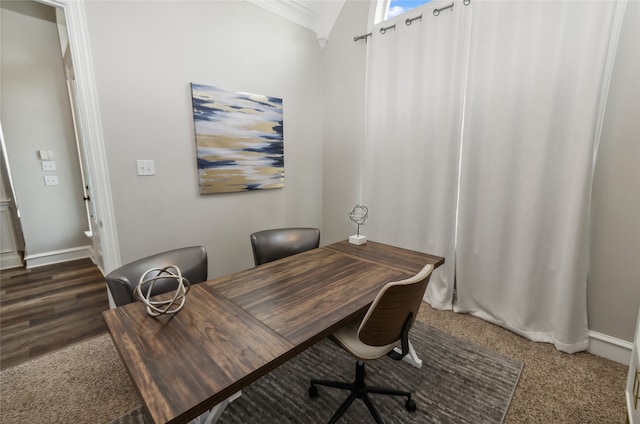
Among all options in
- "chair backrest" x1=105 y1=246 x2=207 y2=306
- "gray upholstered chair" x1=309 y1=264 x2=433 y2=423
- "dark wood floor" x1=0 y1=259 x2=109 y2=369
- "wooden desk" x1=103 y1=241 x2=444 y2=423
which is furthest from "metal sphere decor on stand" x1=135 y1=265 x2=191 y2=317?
"dark wood floor" x1=0 y1=259 x2=109 y2=369

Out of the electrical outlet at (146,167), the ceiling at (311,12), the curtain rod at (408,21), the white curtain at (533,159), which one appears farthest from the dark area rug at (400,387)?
the ceiling at (311,12)

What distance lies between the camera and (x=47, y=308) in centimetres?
254

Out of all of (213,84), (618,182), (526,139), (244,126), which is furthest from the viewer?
(244,126)

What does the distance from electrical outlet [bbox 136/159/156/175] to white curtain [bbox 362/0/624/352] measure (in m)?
2.00

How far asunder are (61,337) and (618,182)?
405 centimetres

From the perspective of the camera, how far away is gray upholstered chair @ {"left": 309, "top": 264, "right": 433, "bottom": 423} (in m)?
1.06

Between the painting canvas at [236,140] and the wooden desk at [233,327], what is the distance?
50.1 inches

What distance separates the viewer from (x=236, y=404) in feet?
4.97

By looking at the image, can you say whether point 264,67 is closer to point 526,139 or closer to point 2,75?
point 526,139

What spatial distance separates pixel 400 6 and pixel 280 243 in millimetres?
2474

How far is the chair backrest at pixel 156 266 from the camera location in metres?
1.35

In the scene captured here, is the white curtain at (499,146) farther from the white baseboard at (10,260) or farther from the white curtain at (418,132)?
the white baseboard at (10,260)

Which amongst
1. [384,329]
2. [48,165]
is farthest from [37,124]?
[384,329]

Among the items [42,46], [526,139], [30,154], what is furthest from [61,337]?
[526,139]
